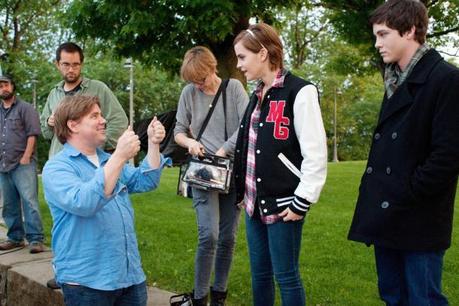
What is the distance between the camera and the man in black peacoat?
2.54 m

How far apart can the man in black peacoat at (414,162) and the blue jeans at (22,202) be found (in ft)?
13.2

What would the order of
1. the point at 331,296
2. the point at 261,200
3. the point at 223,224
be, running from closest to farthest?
the point at 261,200
the point at 223,224
the point at 331,296

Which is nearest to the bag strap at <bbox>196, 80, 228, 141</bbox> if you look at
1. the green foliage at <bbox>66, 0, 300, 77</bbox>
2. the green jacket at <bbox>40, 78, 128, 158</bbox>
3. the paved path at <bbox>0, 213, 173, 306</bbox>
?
the green jacket at <bbox>40, 78, 128, 158</bbox>

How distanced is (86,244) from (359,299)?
2.31 meters

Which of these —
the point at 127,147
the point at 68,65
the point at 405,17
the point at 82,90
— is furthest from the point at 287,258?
the point at 68,65

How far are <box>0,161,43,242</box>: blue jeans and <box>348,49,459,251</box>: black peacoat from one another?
4046mm

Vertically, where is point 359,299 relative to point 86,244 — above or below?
below

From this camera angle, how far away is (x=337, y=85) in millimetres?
38844

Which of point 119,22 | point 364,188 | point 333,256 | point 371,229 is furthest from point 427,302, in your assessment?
point 119,22

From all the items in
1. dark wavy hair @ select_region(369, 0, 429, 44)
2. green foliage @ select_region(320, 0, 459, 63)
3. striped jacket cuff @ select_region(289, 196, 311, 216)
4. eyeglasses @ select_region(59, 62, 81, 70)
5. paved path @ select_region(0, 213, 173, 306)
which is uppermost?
green foliage @ select_region(320, 0, 459, 63)

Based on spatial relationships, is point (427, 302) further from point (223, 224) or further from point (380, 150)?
point (223, 224)

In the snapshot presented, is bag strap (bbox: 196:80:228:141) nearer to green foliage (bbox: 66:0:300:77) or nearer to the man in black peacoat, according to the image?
the man in black peacoat

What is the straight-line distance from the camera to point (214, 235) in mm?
3936

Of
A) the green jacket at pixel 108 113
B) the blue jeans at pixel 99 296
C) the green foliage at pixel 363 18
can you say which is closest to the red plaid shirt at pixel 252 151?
the blue jeans at pixel 99 296
